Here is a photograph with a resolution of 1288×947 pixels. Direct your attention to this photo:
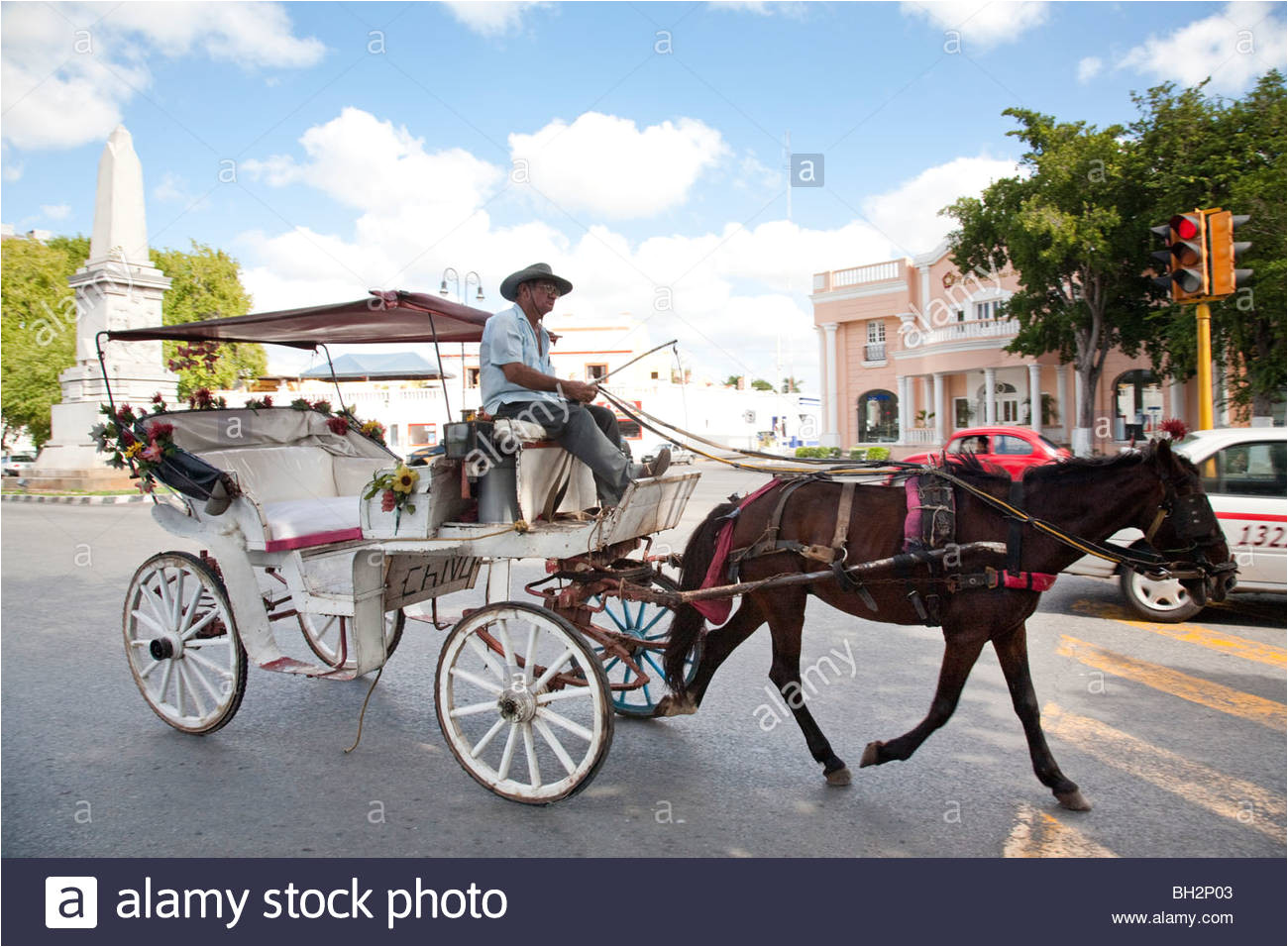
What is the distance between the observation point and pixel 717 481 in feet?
87.4

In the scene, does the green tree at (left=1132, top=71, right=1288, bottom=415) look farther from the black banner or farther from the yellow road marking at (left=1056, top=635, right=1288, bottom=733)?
the black banner

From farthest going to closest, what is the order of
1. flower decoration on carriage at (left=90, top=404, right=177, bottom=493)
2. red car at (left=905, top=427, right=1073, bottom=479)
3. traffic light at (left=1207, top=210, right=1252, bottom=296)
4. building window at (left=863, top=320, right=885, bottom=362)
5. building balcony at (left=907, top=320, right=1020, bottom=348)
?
building window at (left=863, top=320, right=885, bottom=362)
building balcony at (left=907, top=320, right=1020, bottom=348)
red car at (left=905, top=427, right=1073, bottom=479)
traffic light at (left=1207, top=210, right=1252, bottom=296)
flower decoration on carriage at (left=90, top=404, right=177, bottom=493)

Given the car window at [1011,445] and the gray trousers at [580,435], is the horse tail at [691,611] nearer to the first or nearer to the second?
the gray trousers at [580,435]

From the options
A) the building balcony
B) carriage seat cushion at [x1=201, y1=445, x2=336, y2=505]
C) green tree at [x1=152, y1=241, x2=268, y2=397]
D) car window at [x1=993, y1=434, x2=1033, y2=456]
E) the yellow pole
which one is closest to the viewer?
carriage seat cushion at [x1=201, y1=445, x2=336, y2=505]

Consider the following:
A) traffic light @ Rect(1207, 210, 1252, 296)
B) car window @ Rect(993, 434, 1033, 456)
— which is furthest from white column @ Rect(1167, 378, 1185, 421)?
traffic light @ Rect(1207, 210, 1252, 296)

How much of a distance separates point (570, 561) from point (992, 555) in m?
2.04

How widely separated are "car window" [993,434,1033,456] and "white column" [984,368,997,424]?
61.3 feet

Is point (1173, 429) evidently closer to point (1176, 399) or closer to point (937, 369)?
point (1176, 399)

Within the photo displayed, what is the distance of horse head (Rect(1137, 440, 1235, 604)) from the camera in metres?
3.71

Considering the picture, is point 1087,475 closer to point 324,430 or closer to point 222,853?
point 222,853

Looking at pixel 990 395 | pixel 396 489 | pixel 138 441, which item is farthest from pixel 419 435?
pixel 396 489

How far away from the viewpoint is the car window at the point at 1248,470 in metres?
7.17

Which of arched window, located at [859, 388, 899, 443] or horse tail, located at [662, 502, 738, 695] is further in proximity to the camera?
arched window, located at [859, 388, 899, 443]

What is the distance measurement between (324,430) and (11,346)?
3137 centimetres
